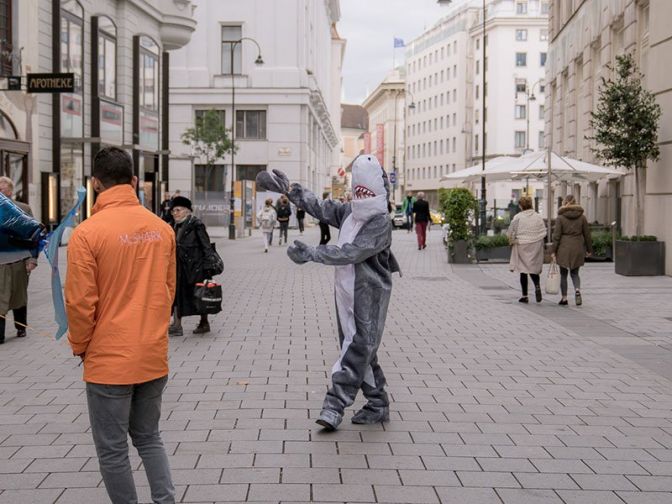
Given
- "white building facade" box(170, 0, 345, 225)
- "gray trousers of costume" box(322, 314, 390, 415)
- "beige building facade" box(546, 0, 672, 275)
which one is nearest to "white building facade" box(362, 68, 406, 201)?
"white building facade" box(170, 0, 345, 225)

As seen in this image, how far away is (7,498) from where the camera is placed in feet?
15.0

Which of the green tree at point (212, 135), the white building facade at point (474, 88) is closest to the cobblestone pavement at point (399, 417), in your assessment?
the green tree at point (212, 135)

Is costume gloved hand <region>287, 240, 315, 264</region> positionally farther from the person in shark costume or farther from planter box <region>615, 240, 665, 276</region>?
planter box <region>615, 240, 665, 276</region>

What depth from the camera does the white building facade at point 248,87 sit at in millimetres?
48656

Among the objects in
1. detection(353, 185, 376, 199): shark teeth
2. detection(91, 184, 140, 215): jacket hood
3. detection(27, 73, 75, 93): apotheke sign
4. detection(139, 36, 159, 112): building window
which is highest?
detection(139, 36, 159, 112): building window

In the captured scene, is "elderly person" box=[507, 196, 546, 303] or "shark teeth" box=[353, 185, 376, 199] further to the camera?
"elderly person" box=[507, 196, 546, 303]

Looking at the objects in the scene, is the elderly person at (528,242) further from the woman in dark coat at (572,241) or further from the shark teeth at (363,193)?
the shark teeth at (363,193)

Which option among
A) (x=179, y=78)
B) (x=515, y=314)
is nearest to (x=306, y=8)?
(x=179, y=78)

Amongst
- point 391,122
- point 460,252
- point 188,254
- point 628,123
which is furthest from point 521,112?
point 188,254

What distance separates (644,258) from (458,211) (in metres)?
5.30

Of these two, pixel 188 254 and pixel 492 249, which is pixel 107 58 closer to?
pixel 492 249

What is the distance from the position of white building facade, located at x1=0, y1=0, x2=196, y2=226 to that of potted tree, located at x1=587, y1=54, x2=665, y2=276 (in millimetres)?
13200

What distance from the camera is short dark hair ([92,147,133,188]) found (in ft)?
13.1

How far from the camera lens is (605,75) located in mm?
24438
